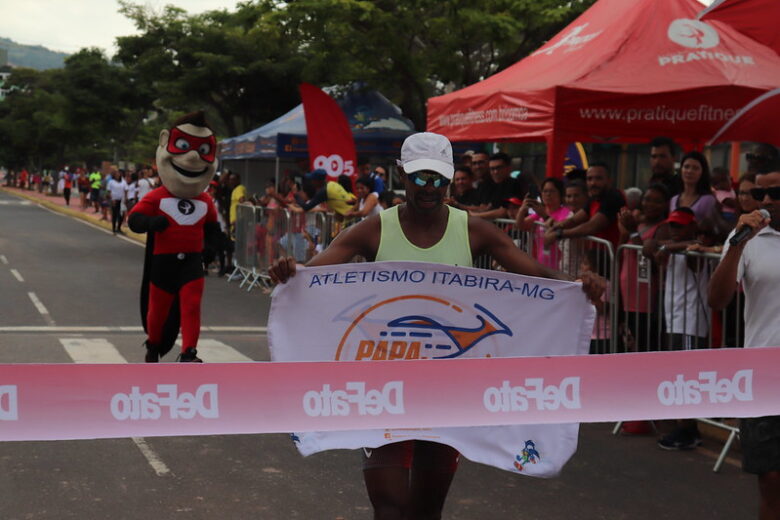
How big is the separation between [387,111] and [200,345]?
43.7 feet

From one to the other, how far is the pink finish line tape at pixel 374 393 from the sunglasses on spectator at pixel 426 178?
0.66m

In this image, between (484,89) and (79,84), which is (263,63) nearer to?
(79,84)

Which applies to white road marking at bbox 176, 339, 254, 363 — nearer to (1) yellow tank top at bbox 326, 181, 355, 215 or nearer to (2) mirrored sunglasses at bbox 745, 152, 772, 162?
(1) yellow tank top at bbox 326, 181, 355, 215

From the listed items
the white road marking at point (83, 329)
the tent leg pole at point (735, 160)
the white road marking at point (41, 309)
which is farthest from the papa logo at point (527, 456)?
the tent leg pole at point (735, 160)

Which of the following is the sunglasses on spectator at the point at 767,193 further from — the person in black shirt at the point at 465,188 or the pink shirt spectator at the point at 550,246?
the person in black shirt at the point at 465,188

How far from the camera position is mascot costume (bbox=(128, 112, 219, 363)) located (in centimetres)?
842

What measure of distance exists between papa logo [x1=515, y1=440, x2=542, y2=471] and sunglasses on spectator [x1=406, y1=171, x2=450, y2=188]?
1.04 meters

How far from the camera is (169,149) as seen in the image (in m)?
8.96

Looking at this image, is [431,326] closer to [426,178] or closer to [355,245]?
[355,245]

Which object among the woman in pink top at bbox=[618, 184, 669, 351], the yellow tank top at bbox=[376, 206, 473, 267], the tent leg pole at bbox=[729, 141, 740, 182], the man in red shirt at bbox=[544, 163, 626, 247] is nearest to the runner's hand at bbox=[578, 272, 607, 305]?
the yellow tank top at bbox=[376, 206, 473, 267]

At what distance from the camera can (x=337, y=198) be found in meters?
14.4

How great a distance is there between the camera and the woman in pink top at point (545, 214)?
9.07 metres

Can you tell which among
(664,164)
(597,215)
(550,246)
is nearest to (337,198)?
(550,246)

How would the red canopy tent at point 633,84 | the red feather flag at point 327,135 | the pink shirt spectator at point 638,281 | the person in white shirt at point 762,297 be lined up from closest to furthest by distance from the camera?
1. the person in white shirt at point 762,297
2. the pink shirt spectator at point 638,281
3. the red canopy tent at point 633,84
4. the red feather flag at point 327,135
